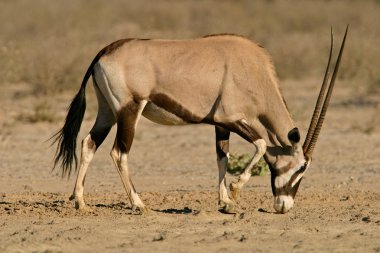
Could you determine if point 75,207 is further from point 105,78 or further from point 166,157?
point 166,157

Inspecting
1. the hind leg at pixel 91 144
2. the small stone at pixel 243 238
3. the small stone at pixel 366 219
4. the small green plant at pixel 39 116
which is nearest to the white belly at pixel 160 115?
the hind leg at pixel 91 144

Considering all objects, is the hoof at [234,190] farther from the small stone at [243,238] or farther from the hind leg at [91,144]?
the hind leg at [91,144]

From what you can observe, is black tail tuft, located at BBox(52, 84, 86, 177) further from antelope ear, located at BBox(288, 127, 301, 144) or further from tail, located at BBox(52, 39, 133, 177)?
antelope ear, located at BBox(288, 127, 301, 144)

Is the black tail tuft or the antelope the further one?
the black tail tuft

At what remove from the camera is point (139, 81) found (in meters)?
9.72

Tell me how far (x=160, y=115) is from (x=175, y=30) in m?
23.2

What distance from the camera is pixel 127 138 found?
981 cm

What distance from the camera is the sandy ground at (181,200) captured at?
28.2ft

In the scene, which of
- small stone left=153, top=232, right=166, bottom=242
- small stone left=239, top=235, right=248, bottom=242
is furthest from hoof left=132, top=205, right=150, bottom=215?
small stone left=239, top=235, right=248, bottom=242

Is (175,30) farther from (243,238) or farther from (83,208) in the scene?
(243,238)

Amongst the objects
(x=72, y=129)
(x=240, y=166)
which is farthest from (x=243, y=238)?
(x=240, y=166)

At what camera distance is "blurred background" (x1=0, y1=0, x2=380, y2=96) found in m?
20.5

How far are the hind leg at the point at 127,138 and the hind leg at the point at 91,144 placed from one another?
12.9 inches

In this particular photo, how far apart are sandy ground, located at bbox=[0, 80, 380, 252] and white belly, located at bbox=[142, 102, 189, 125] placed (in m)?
0.90
